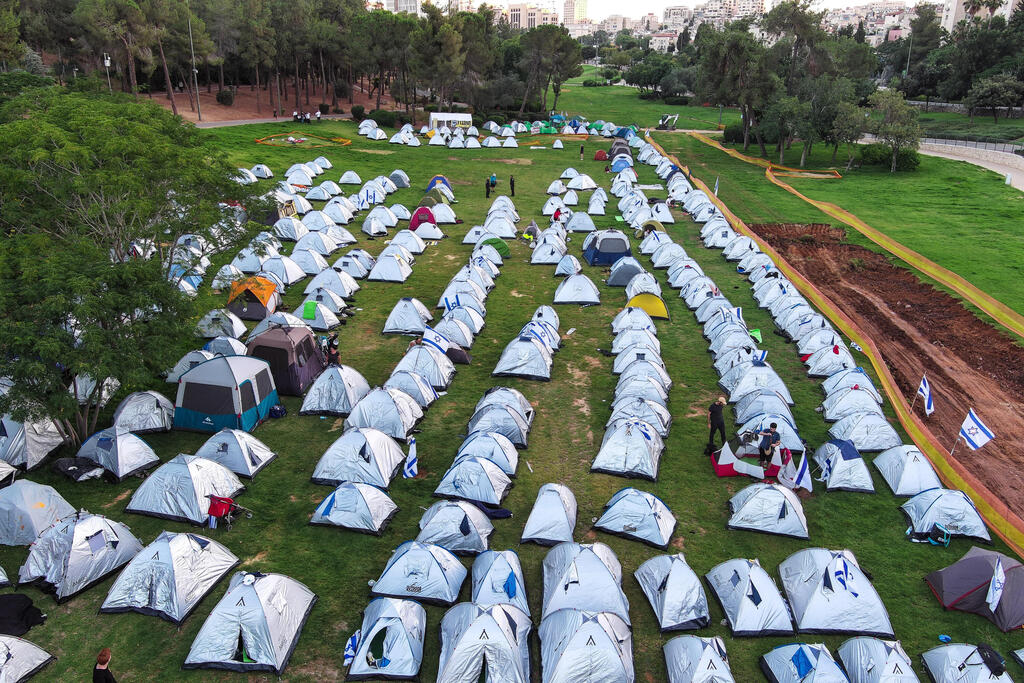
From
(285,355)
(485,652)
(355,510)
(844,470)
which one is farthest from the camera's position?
(285,355)

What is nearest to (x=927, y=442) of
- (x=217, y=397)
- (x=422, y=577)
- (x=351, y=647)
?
(x=422, y=577)

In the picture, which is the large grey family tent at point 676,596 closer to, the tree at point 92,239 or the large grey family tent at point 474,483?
the large grey family tent at point 474,483

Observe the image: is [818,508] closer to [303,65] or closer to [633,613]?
[633,613]

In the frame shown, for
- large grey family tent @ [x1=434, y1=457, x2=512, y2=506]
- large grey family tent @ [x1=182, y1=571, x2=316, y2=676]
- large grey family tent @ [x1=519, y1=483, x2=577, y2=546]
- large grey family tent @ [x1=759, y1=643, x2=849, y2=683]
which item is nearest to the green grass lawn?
large grey family tent @ [x1=759, y1=643, x2=849, y2=683]

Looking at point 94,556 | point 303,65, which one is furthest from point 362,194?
point 303,65

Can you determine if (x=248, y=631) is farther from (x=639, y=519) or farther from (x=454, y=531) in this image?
Answer: (x=639, y=519)

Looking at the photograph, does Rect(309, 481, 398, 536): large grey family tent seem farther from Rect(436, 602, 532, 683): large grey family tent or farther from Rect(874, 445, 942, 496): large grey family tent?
Rect(874, 445, 942, 496): large grey family tent

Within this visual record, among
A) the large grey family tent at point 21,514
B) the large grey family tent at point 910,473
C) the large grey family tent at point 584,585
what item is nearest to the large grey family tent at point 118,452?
the large grey family tent at point 21,514

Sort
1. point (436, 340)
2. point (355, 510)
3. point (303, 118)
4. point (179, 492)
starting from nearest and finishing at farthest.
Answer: point (355, 510) → point (179, 492) → point (436, 340) → point (303, 118)
